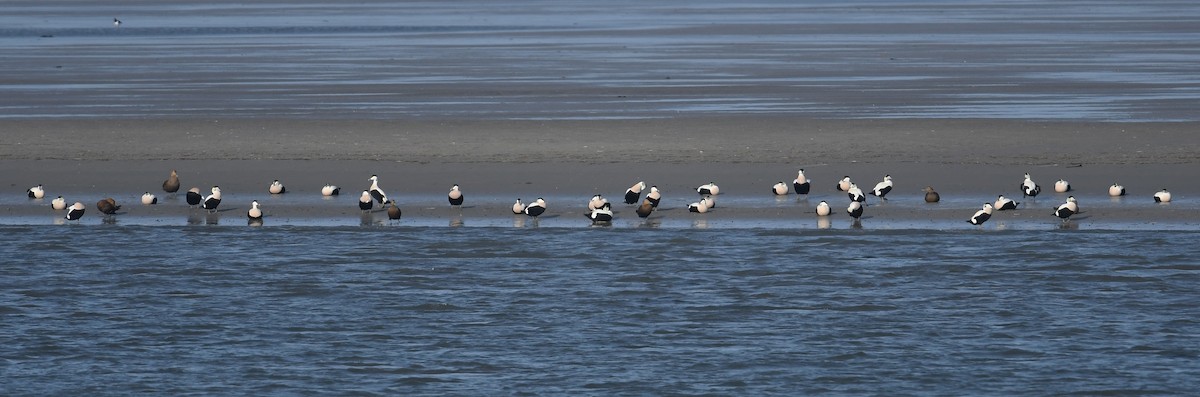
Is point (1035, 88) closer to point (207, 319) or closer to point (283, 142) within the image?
point (283, 142)

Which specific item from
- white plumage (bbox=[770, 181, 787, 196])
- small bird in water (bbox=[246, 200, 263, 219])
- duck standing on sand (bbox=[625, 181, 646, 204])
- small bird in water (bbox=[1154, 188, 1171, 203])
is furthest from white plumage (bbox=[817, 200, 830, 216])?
small bird in water (bbox=[246, 200, 263, 219])

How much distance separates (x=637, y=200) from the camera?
62.2 ft

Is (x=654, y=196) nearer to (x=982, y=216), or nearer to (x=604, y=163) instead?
(x=982, y=216)

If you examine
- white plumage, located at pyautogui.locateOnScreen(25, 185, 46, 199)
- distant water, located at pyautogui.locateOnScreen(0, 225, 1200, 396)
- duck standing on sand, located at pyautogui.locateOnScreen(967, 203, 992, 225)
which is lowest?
distant water, located at pyautogui.locateOnScreen(0, 225, 1200, 396)

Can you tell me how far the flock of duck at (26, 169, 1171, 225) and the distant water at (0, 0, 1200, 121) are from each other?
7.99 m

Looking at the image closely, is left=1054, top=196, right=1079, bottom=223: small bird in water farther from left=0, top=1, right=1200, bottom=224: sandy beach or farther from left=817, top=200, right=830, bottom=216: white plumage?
left=817, top=200, right=830, bottom=216: white plumage

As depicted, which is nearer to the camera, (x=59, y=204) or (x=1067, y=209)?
(x=1067, y=209)

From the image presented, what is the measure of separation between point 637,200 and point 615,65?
22.3 meters

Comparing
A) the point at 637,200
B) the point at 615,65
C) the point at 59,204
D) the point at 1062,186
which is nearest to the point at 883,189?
the point at 1062,186

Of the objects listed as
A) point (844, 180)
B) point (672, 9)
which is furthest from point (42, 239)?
point (672, 9)

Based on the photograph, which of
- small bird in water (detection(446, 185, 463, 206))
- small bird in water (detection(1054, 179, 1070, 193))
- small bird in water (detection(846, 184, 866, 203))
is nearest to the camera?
small bird in water (detection(846, 184, 866, 203))

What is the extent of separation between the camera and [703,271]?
15.4 metres

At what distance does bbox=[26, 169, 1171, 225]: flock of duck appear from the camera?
17859 mm

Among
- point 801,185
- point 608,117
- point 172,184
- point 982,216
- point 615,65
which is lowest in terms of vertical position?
point 982,216
